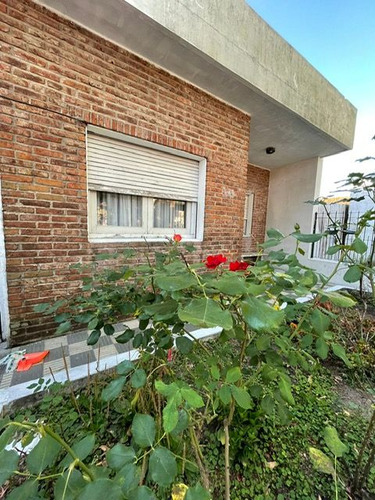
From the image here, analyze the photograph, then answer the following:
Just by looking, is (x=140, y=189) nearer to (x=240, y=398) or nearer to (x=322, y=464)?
(x=240, y=398)

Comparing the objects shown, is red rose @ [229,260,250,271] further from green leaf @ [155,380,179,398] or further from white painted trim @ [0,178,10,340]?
white painted trim @ [0,178,10,340]

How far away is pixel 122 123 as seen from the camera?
2.62 m

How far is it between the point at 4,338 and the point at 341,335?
3487 millimetres

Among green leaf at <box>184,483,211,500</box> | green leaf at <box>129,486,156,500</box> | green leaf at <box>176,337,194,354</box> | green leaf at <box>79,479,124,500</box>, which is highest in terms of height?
green leaf at <box>176,337,194,354</box>

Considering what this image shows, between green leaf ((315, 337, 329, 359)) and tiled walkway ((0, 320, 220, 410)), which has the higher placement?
green leaf ((315, 337, 329, 359))

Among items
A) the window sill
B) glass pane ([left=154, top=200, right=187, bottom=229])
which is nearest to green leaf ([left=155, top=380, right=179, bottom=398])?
the window sill

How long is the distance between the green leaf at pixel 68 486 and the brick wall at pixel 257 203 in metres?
6.58

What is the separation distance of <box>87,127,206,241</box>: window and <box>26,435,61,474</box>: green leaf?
2.51 metres

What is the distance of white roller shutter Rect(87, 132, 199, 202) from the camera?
265 centimetres

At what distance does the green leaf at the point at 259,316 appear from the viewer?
0.48 m

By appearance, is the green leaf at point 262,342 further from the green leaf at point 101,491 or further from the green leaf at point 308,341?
the green leaf at point 101,491

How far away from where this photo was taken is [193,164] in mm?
3486

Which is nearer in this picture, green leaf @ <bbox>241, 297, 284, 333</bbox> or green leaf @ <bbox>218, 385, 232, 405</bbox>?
green leaf @ <bbox>241, 297, 284, 333</bbox>

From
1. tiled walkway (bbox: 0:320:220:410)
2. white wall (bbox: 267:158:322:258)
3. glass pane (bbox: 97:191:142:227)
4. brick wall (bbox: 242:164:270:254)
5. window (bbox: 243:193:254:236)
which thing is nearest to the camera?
tiled walkway (bbox: 0:320:220:410)
